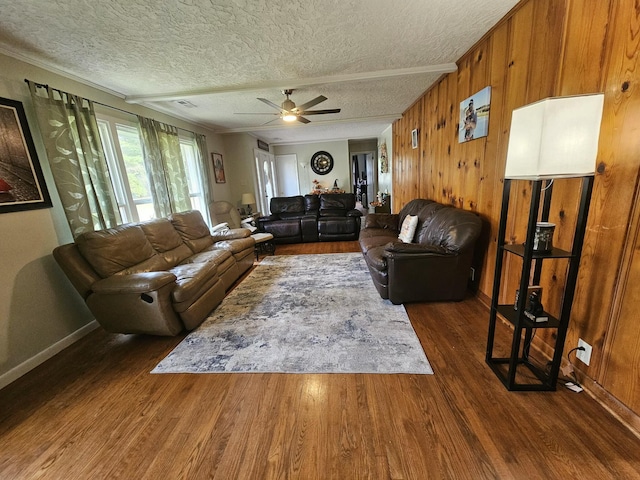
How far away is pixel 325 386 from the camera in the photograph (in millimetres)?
1614

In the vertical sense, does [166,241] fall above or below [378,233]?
above

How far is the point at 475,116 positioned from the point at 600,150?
1294 mm

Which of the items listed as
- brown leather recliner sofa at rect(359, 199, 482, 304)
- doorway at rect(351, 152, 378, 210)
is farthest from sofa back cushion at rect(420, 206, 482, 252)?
doorway at rect(351, 152, 378, 210)

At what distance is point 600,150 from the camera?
4.33 ft

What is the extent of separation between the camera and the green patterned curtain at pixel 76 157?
2196 mm

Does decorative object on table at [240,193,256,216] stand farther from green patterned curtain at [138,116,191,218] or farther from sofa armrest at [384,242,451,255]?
sofa armrest at [384,242,451,255]

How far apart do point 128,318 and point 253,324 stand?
1.01 m

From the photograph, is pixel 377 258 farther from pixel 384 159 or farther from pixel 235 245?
pixel 384 159

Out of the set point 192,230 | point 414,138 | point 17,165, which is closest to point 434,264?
point 414,138

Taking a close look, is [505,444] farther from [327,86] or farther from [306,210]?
[306,210]

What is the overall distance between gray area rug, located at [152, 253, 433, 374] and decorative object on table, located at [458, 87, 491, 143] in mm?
1785

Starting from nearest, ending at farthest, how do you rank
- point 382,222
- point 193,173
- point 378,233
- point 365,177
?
1. point 378,233
2. point 382,222
3. point 193,173
4. point 365,177

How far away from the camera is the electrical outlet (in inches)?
56.6

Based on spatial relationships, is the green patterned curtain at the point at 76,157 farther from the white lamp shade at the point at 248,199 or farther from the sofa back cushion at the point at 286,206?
the sofa back cushion at the point at 286,206
